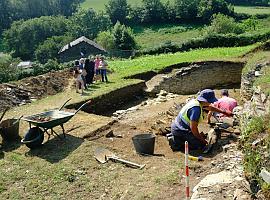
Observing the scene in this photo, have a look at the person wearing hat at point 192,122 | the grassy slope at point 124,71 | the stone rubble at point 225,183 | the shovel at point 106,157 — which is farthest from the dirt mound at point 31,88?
the stone rubble at point 225,183

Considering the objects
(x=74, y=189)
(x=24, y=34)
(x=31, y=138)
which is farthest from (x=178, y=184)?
(x=24, y=34)

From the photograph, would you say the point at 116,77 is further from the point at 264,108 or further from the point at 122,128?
the point at 264,108

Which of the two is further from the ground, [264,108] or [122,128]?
[264,108]

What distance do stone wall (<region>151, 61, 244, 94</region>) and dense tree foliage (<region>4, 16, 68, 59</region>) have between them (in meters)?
61.2

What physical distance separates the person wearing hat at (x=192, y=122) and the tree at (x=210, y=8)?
64.9m

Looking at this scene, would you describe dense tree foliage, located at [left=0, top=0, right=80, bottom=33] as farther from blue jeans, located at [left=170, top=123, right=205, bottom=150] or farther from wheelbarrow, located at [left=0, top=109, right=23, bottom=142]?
blue jeans, located at [left=170, top=123, right=205, bottom=150]

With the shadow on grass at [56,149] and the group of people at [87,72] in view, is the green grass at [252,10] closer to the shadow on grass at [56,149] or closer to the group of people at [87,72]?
the group of people at [87,72]

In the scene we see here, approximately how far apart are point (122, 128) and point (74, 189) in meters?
→ 4.34

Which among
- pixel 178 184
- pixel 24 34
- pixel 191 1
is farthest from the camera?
pixel 24 34

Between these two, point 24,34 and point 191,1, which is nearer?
point 191,1

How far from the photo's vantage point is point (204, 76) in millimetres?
23781

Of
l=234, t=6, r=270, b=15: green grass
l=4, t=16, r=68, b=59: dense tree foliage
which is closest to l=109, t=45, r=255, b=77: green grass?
l=234, t=6, r=270, b=15: green grass

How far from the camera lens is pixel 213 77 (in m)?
23.9

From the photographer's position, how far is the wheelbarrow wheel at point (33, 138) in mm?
11555
